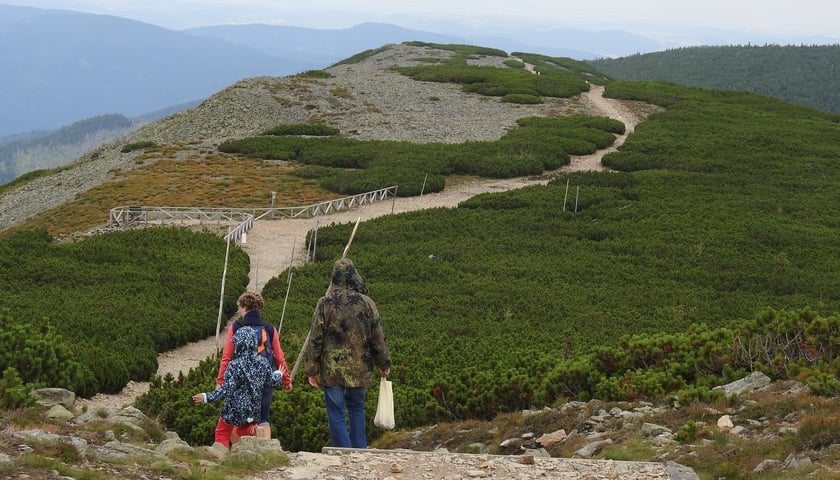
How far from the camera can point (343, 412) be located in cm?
1038

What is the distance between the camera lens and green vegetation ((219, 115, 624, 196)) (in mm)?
44625

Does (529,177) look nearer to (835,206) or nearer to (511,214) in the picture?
(511,214)

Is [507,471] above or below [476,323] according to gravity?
above

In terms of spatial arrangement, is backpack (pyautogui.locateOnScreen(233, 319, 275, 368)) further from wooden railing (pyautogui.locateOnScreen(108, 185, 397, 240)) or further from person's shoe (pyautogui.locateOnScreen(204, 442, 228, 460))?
wooden railing (pyautogui.locateOnScreen(108, 185, 397, 240))

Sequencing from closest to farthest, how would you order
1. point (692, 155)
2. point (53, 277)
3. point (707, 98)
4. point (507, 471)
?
point (507, 471), point (53, 277), point (692, 155), point (707, 98)

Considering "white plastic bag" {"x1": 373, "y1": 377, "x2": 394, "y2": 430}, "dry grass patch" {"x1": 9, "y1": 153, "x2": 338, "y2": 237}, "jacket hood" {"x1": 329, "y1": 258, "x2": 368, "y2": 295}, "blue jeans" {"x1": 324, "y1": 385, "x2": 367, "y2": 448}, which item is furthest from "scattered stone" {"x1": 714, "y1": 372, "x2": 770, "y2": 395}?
"dry grass patch" {"x1": 9, "y1": 153, "x2": 338, "y2": 237}

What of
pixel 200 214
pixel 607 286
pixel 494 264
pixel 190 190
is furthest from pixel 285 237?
pixel 607 286

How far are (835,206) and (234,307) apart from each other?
25502mm

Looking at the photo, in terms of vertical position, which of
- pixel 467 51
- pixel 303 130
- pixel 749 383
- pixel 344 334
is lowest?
pixel 303 130

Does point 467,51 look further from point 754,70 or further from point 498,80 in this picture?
point 754,70

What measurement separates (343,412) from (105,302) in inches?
568

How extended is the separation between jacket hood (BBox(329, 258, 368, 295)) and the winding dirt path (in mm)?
6112

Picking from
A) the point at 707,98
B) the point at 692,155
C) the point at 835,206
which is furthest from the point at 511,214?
the point at 707,98

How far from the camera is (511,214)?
37438 mm
